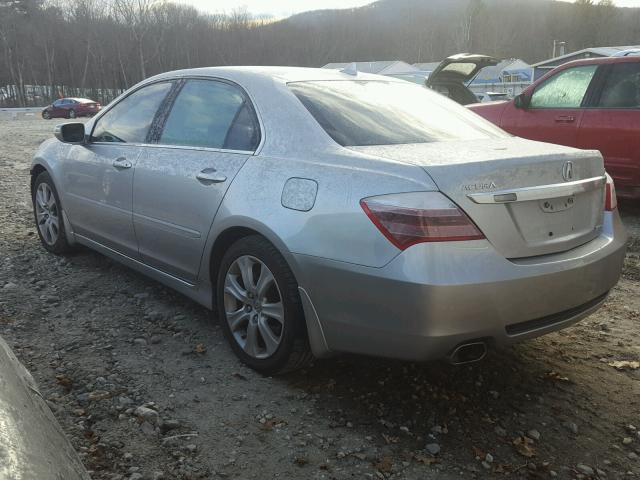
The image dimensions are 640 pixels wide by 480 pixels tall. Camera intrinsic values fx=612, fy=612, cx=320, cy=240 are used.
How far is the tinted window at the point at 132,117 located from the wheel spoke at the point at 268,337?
163 cm

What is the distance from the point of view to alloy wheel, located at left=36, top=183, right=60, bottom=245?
4988 millimetres

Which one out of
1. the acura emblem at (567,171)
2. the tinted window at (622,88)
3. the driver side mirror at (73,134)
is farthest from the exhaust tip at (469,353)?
the tinted window at (622,88)

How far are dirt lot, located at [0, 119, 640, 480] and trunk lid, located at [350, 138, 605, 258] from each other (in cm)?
76

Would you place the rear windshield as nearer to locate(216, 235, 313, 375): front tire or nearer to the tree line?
locate(216, 235, 313, 375): front tire

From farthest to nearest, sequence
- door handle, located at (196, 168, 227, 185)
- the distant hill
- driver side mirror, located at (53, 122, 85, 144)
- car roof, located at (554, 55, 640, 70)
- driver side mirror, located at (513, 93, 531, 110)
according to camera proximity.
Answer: the distant hill, driver side mirror, located at (513, 93, 531, 110), car roof, located at (554, 55, 640, 70), driver side mirror, located at (53, 122, 85, 144), door handle, located at (196, 168, 227, 185)

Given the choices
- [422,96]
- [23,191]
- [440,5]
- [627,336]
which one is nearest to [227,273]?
[422,96]

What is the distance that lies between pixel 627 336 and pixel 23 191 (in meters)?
7.68

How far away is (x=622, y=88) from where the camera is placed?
6.48m

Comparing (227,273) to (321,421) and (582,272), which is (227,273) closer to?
(321,421)

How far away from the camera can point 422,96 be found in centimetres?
364

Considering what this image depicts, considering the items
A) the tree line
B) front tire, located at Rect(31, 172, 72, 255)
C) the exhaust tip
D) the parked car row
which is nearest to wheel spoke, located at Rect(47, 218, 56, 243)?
front tire, located at Rect(31, 172, 72, 255)

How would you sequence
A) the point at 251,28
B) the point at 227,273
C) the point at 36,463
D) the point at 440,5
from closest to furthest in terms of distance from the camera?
the point at 36,463
the point at 227,273
the point at 251,28
the point at 440,5

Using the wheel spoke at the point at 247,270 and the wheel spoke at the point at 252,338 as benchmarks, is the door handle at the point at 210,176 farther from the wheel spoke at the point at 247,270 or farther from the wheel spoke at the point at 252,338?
the wheel spoke at the point at 252,338

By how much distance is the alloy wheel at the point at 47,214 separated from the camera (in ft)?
16.4
